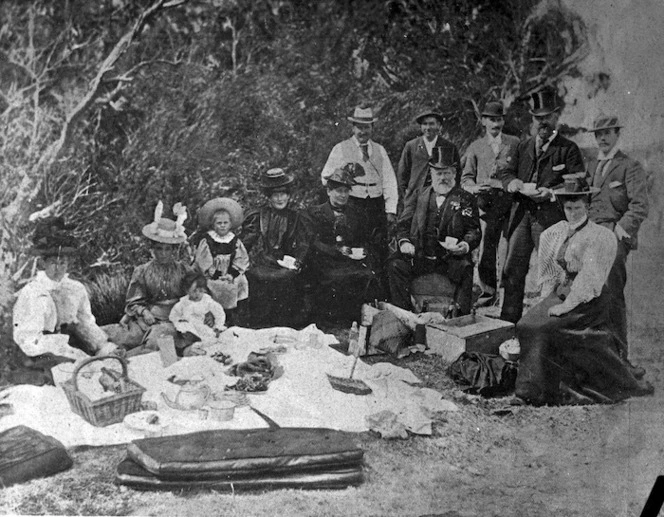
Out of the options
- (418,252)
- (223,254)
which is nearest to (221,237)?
(223,254)

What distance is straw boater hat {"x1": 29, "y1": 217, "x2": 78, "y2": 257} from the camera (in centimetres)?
501

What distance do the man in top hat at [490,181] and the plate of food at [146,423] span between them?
2.32 metres

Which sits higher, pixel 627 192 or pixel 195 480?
pixel 627 192

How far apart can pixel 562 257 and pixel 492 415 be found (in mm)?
1173

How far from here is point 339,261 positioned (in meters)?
4.96

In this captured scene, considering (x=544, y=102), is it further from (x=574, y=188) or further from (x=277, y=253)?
(x=277, y=253)

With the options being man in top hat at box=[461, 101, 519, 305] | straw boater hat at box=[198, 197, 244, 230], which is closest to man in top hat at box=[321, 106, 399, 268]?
man in top hat at box=[461, 101, 519, 305]

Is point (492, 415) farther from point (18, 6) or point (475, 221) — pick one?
point (18, 6)

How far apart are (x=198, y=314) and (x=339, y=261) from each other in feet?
3.45

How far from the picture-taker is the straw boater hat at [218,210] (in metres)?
4.97

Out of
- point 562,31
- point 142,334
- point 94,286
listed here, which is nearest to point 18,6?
point 94,286

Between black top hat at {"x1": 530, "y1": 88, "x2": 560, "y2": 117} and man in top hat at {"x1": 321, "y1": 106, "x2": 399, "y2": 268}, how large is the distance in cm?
106

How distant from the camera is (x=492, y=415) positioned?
4848 millimetres

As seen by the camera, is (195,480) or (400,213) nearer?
(195,480)
